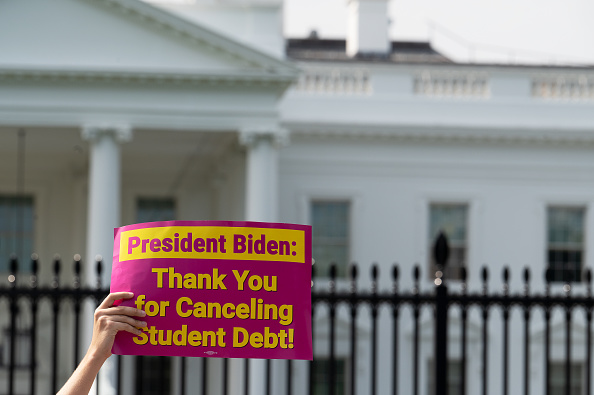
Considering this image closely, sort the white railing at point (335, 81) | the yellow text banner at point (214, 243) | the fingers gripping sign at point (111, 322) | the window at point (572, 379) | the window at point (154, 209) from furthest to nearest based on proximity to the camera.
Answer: the window at point (154, 209)
the white railing at point (335, 81)
the window at point (572, 379)
the yellow text banner at point (214, 243)
the fingers gripping sign at point (111, 322)

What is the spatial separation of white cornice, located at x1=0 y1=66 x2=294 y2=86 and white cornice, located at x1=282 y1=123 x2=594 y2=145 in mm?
4143

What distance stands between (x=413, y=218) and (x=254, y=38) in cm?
510

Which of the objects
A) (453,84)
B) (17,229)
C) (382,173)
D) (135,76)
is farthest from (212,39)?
(17,229)

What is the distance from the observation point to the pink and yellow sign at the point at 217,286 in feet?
14.2

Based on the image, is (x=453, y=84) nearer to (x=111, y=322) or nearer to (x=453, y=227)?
(x=453, y=227)

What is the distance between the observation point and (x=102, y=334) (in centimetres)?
386

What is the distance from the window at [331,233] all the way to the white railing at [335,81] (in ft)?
8.24

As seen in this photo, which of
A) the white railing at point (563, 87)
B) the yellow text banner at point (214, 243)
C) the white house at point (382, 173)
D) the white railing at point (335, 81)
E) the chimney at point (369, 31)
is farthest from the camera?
the chimney at point (369, 31)

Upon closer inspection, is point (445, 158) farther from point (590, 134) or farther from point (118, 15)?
point (118, 15)

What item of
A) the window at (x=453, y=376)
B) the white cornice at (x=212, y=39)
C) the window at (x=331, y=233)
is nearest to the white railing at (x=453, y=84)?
the window at (x=331, y=233)

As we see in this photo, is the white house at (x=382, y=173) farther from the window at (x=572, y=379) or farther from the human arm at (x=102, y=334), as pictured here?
the human arm at (x=102, y=334)

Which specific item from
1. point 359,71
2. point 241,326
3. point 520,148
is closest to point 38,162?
point 359,71

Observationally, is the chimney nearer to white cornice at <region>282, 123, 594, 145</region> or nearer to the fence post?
white cornice at <region>282, 123, 594, 145</region>

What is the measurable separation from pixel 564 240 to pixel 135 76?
1014 centimetres
